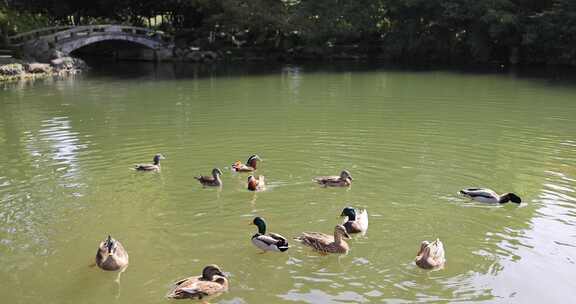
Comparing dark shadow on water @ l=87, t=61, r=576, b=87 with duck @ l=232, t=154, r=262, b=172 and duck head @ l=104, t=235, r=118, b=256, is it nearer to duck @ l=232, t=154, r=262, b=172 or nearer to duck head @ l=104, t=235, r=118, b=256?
duck @ l=232, t=154, r=262, b=172

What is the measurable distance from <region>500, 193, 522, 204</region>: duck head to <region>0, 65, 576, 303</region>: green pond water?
0.13 meters

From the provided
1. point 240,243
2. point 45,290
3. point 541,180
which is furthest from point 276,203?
point 541,180

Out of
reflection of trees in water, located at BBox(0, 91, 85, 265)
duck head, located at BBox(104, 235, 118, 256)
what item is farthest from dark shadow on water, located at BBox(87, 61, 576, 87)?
duck head, located at BBox(104, 235, 118, 256)

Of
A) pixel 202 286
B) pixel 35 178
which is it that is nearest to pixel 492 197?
pixel 202 286

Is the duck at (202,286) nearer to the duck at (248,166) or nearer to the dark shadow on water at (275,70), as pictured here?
the duck at (248,166)

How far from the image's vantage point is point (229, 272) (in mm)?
9023

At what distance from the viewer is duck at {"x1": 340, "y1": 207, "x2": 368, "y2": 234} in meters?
10.2

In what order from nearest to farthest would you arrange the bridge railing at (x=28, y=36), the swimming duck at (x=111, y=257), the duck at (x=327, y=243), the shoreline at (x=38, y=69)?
the swimming duck at (x=111, y=257) < the duck at (x=327, y=243) < the shoreline at (x=38, y=69) < the bridge railing at (x=28, y=36)

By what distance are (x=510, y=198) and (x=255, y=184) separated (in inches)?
192

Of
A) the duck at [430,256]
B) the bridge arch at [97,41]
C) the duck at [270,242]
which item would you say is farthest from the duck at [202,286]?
the bridge arch at [97,41]

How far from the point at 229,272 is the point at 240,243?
113cm

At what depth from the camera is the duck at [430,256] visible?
8867 mm

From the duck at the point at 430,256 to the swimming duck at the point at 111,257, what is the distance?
424 centimetres

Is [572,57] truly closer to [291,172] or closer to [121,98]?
[121,98]
